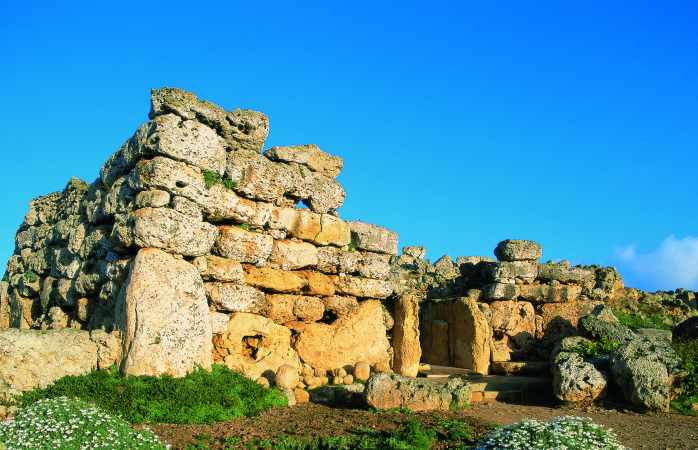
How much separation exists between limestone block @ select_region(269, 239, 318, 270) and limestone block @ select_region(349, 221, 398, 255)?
130 centimetres

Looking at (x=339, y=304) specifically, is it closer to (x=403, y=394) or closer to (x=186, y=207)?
(x=403, y=394)

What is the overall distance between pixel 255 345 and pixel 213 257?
1979mm

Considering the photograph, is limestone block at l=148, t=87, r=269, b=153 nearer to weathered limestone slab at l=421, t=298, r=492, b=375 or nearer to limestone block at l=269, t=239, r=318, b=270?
limestone block at l=269, t=239, r=318, b=270

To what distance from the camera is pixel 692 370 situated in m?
10.6

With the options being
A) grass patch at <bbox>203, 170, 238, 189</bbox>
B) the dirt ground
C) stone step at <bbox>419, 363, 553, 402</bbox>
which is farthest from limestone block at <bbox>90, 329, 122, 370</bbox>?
stone step at <bbox>419, 363, 553, 402</bbox>

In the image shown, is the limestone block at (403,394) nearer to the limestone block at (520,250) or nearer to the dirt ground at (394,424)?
the dirt ground at (394,424)

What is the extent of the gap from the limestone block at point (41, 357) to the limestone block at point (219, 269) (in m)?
2.21

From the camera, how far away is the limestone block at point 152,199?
371 inches

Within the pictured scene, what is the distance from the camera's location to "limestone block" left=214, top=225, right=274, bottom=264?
10477 millimetres

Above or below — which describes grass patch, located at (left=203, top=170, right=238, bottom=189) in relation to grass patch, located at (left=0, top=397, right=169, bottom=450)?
above

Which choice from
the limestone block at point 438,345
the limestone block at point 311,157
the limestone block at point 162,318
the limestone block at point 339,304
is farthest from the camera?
the limestone block at point 438,345

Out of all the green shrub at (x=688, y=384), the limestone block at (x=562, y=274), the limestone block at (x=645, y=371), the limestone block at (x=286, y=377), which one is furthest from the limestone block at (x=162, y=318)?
the limestone block at (x=562, y=274)

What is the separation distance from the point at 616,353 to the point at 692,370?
139 centimetres

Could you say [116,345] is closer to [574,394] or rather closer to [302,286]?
[302,286]
